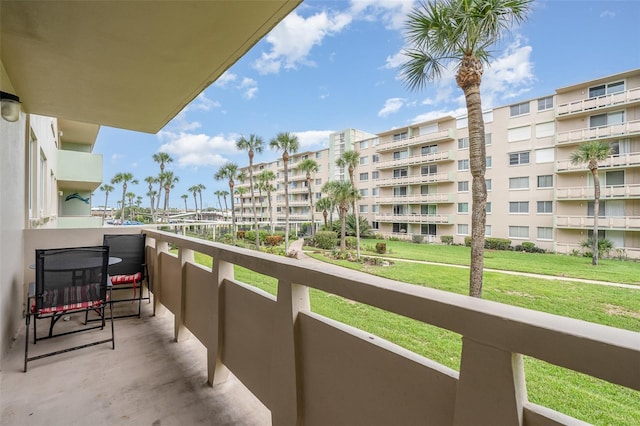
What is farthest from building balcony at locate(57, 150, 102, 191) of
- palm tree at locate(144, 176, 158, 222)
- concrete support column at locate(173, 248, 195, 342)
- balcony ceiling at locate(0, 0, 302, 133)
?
palm tree at locate(144, 176, 158, 222)

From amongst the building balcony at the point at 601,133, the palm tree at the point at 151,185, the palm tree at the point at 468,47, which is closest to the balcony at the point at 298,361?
the palm tree at the point at 468,47

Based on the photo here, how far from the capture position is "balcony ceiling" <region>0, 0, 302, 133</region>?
1820 millimetres

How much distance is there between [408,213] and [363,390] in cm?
2855

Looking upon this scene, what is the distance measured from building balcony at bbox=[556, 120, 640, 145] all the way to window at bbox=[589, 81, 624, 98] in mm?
2088

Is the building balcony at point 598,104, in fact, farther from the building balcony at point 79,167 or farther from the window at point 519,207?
the building balcony at point 79,167

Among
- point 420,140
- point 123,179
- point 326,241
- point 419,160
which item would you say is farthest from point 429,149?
point 123,179

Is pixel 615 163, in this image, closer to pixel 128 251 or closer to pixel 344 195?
pixel 344 195

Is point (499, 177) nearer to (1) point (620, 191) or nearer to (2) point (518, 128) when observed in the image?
(2) point (518, 128)

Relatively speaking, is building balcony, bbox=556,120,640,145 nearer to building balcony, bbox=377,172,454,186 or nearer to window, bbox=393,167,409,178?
building balcony, bbox=377,172,454,186

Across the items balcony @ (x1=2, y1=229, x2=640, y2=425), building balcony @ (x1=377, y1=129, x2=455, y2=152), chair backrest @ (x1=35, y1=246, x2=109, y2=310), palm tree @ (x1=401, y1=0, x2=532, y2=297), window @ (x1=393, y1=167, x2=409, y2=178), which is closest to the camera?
balcony @ (x1=2, y1=229, x2=640, y2=425)

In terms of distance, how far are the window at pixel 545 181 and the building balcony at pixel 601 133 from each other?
2324mm

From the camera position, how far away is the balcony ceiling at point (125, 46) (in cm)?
182

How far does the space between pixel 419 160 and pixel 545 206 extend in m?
10.3

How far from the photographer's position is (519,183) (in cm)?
2186
